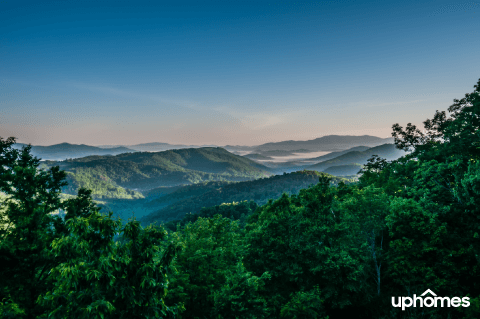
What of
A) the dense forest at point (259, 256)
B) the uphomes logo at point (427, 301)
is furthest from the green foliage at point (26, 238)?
the uphomes logo at point (427, 301)

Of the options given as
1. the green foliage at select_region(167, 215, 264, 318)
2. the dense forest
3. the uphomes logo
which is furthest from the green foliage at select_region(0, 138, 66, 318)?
the uphomes logo

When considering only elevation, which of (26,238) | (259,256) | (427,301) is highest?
(26,238)

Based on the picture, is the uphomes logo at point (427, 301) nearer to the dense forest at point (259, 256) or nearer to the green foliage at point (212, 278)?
the dense forest at point (259, 256)

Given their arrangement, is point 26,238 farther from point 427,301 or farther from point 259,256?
point 427,301

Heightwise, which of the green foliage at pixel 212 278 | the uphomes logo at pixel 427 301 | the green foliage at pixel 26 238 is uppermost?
the green foliage at pixel 26 238

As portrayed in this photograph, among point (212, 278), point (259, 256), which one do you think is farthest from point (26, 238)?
point (259, 256)

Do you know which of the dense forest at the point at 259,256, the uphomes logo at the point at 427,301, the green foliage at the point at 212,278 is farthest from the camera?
the uphomes logo at the point at 427,301

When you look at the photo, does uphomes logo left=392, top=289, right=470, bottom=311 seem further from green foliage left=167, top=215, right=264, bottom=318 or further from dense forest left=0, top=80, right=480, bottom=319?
green foliage left=167, top=215, right=264, bottom=318

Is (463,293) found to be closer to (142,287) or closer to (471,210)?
(471,210)
